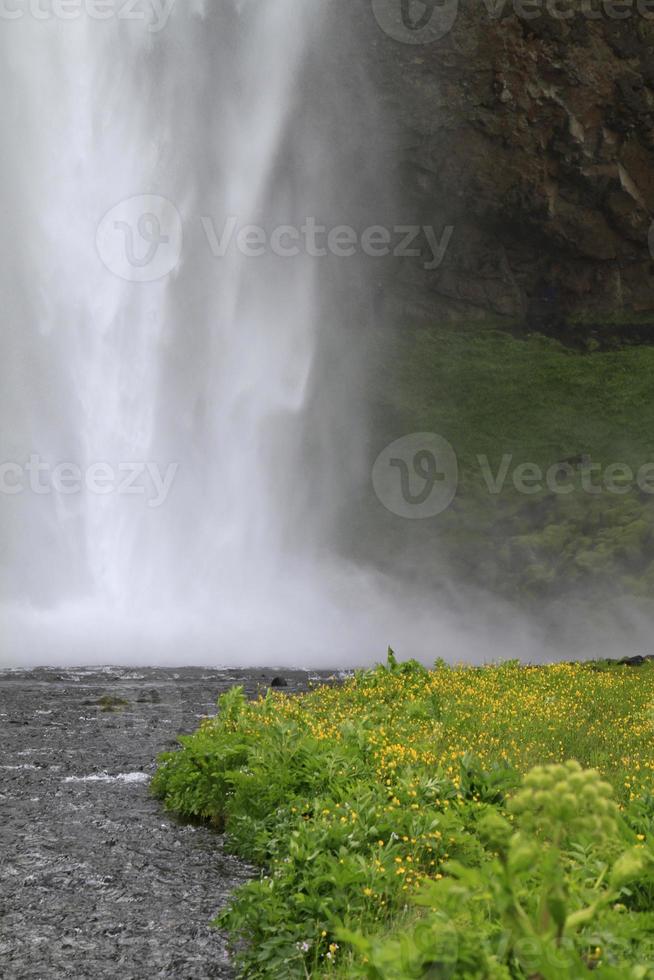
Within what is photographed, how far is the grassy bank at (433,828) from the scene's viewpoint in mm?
3873

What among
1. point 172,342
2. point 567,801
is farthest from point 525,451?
point 567,801

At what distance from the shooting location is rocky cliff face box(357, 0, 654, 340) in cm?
6562

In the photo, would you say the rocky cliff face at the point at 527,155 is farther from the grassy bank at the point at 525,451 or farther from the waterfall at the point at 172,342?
the waterfall at the point at 172,342

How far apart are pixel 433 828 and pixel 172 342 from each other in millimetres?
42126

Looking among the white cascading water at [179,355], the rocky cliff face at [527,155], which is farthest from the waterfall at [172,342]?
the rocky cliff face at [527,155]

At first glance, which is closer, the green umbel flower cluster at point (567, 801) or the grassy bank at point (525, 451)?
the green umbel flower cluster at point (567, 801)

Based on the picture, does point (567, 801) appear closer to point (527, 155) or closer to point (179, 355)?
point (179, 355)

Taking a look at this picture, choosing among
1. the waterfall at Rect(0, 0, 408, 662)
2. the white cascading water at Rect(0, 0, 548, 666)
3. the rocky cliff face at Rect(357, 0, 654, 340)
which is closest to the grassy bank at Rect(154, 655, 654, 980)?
the white cascading water at Rect(0, 0, 548, 666)

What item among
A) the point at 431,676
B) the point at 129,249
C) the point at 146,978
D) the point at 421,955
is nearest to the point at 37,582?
the point at 129,249

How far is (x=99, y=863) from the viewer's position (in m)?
10.0

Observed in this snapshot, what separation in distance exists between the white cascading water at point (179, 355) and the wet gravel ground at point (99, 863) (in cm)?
1532

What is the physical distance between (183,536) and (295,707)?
3405 centimetres

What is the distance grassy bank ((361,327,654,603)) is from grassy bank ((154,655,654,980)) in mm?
38151

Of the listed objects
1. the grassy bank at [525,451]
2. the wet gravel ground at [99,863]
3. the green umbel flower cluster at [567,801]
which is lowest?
the wet gravel ground at [99,863]
